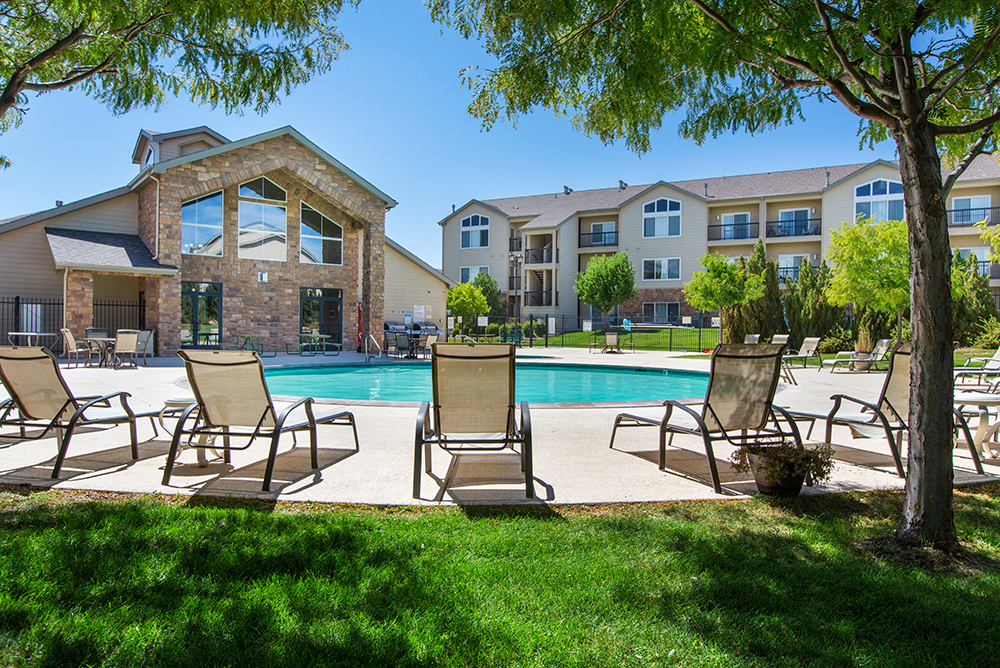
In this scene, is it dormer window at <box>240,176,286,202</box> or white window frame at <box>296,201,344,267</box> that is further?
white window frame at <box>296,201,344,267</box>

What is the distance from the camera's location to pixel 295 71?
545cm

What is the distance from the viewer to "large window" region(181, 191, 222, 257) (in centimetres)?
2083

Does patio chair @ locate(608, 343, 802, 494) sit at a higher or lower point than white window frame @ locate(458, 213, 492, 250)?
lower

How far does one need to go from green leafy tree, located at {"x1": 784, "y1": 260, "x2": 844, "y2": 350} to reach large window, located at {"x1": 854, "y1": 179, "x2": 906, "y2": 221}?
10956 mm

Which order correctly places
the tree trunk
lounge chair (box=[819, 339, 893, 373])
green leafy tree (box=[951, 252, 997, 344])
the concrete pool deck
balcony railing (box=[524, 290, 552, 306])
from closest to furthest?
the tree trunk
the concrete pool deck
lounge chair (box=[819, 339, 893, 373])
green leafy tree (box=[951, 252, 997, 344])
balcony railing (box=[524, 290, 552, 306])

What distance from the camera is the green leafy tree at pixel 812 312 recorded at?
2317 cm

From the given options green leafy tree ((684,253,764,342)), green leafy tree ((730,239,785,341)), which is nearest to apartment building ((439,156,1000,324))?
green leafy tree ((730,239,785,341))

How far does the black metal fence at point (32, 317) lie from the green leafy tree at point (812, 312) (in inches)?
1014

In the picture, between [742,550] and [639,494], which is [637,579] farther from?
[639,494]

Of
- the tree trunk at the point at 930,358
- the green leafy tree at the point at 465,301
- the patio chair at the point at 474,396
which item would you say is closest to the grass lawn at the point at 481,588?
the tree trunk at the point at 930,358

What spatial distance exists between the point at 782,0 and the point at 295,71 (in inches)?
159

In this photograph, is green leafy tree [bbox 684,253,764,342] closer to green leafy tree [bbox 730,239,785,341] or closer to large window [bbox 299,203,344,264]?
green leafy tree [bbox 730,239,785,341]

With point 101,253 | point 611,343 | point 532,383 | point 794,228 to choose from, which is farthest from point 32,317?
point 794,228

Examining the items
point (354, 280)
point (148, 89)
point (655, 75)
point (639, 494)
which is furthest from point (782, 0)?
point (354, 280)
